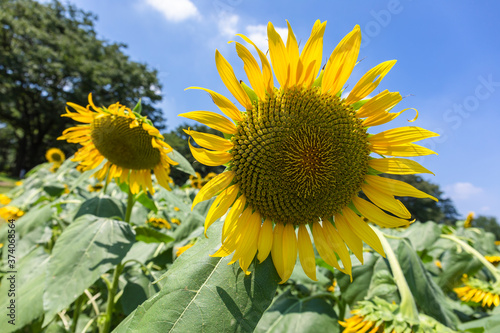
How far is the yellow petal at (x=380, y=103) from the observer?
1.31m

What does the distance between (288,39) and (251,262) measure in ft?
3.08

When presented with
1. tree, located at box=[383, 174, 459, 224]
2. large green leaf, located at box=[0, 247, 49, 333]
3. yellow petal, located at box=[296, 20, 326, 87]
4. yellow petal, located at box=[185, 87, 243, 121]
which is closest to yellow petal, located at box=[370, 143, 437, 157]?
yellow petal, located at box=[296, 20, 326, 87]

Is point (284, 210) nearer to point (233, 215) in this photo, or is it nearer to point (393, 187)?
point (233, 215)

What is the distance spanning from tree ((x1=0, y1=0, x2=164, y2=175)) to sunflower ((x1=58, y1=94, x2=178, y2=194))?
23388 mm

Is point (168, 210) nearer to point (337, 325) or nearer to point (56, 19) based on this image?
point (337, 325)

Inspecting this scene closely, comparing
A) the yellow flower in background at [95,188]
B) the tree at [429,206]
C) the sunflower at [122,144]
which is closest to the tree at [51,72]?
the yellow flower in background at [95,188]

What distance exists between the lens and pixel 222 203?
4.09 feet

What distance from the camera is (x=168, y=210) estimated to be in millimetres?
4059

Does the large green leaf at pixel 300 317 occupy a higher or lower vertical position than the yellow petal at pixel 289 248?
lower

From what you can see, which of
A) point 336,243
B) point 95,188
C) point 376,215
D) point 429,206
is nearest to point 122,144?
point 336,243

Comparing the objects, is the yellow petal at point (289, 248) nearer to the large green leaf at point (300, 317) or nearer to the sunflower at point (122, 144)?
the large green leaf at point (300, 317)

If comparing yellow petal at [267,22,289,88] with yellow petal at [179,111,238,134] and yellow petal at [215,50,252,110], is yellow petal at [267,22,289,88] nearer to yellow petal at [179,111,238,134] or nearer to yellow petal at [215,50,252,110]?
yellow petal at [215,50,252,110]

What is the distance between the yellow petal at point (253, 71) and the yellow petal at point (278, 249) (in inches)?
23.3

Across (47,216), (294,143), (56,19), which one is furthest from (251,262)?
(56,19)
